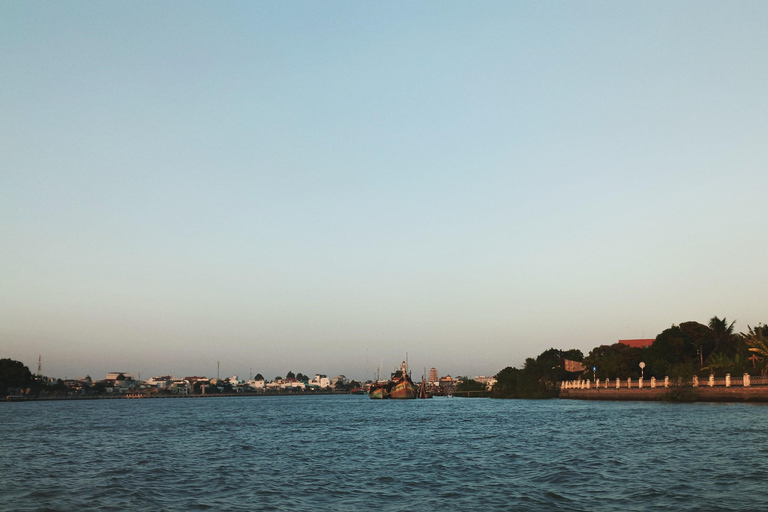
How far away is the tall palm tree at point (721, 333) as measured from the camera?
371 feet

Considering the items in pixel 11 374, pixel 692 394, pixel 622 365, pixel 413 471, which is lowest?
pixel 11 374

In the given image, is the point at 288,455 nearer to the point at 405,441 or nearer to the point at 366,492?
the point at 405,441

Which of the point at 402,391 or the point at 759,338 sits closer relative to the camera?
the point at 759,338

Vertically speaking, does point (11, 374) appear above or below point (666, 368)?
below

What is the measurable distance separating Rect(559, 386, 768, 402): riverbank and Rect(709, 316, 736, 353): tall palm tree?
20.3m

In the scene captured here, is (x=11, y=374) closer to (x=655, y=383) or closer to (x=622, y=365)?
(x=622, y=365)

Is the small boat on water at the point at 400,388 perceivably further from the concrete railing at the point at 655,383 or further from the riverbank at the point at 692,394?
the riverbank at the point at 692,394

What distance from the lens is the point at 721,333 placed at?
375 ft

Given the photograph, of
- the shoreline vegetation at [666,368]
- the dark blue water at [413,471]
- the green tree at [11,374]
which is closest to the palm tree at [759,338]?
the shoreline vegetation at [666,368]

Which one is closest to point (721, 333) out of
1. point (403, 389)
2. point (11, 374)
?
point (403, 389)

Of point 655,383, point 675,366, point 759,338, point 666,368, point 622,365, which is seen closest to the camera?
point 759,338

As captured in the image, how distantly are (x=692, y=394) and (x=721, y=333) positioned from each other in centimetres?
3356

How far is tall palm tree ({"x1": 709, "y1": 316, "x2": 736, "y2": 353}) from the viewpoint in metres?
113

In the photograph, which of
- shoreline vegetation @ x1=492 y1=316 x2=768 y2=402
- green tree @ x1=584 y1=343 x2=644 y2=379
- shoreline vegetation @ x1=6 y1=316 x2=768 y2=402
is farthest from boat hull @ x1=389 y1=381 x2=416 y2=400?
green tree @ x1=584 y1=343 x2=644 y2=379
